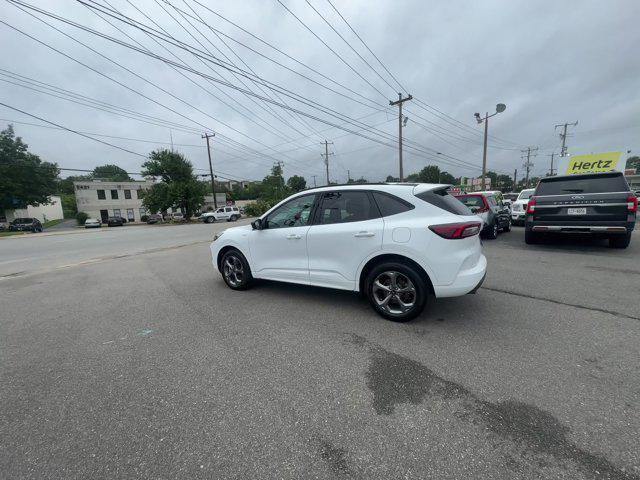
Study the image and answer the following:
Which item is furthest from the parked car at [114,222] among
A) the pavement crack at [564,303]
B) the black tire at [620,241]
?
the black tire at [620,241]

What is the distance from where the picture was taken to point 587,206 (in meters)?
6.83

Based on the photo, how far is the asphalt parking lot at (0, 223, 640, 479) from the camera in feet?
5.96

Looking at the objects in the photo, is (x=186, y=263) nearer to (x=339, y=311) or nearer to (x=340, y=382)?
(x=339, y=311)

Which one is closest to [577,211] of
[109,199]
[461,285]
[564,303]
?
[564,303]

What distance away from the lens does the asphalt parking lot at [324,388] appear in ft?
5.96

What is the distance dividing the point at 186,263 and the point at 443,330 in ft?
22.3

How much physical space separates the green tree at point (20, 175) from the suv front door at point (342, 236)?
Answer: 51.9 m

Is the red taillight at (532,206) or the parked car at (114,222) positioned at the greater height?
the red taillight at (532,206)

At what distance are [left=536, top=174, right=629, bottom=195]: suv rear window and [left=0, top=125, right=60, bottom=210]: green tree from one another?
53.4 m

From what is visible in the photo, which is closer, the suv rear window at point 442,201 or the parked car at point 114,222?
the suv rear window at point 442,201

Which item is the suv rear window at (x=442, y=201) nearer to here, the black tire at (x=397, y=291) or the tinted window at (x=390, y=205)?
the tinted window at (x=390, y=205)

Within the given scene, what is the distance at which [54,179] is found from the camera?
4384 centimetres

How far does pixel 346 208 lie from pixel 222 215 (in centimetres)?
3682

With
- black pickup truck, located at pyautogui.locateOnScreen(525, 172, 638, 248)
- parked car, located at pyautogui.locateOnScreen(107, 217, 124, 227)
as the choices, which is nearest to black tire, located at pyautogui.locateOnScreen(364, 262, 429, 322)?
black pickup truck, located at pyautogui.locateOnScreen(525, 172, 638, 248)
